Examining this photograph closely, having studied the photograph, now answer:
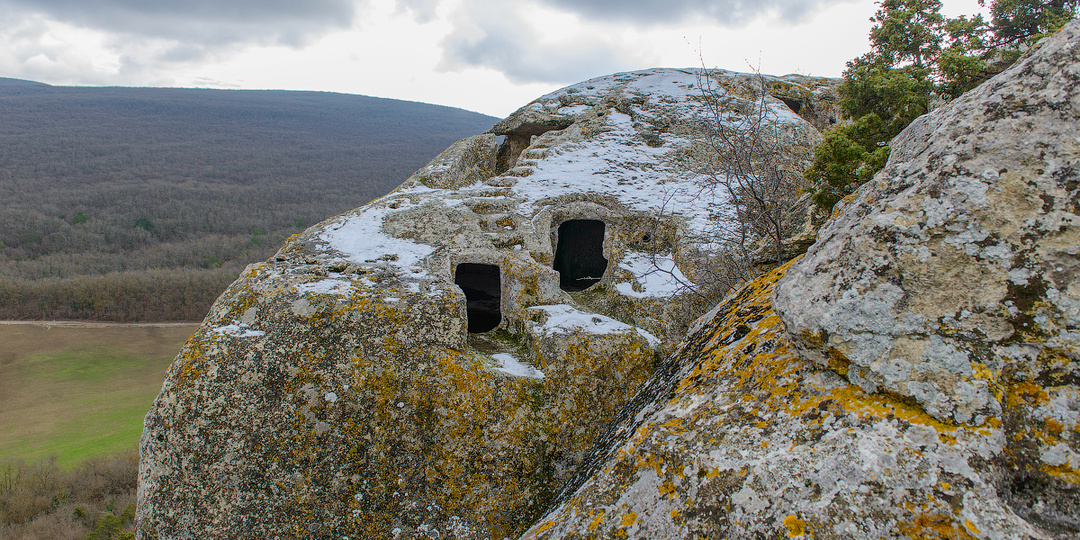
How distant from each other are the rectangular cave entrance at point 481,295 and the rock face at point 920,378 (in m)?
6.98

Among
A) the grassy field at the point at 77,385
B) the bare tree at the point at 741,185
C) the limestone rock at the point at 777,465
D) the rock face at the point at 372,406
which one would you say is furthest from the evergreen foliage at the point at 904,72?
the grassy field at the point at 77,385

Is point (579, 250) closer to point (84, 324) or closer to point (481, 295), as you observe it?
point (481, 295)

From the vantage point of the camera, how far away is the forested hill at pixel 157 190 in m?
62.4

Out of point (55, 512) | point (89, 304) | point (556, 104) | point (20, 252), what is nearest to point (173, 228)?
point (20, 252)

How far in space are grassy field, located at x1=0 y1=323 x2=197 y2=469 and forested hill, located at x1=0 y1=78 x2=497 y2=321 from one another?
7.91m

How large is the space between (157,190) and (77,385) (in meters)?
82.3

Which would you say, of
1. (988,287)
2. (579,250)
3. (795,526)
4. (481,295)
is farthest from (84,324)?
(988,287)

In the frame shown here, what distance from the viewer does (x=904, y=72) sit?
1027 cm

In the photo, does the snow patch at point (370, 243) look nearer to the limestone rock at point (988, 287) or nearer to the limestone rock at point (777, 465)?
the limestone rock at point (777, 465)

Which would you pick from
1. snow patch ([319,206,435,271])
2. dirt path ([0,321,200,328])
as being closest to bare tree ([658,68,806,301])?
snow patch ([319,206,435,271])

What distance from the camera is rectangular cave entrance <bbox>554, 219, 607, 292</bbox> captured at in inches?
528

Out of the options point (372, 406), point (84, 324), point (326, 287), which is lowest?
point (84, 324)

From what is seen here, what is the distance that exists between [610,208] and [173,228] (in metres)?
104

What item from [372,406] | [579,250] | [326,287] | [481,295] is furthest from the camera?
[579,250]
